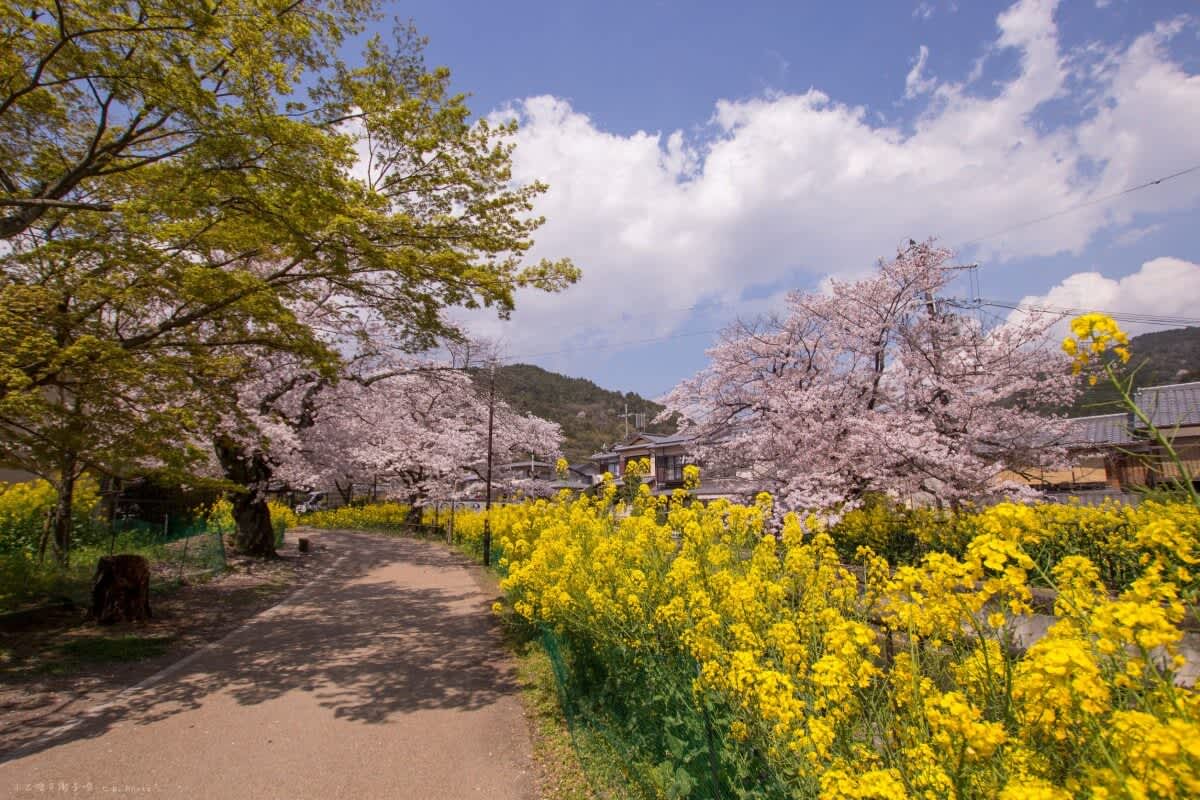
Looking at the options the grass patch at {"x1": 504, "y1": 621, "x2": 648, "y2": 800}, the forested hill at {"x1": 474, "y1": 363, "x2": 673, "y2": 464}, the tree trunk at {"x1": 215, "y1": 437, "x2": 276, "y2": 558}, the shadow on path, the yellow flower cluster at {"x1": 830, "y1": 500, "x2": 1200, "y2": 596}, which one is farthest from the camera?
the forested hill at {"x1": 474, "y1": 363, "x2": 673, "y2": 464}

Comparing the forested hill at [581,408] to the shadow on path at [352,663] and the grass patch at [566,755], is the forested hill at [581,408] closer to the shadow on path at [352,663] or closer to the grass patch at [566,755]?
the shadow on path at [352,663]

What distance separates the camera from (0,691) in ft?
18.4

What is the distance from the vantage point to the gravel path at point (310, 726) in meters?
4.07

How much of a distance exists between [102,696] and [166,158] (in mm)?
5541

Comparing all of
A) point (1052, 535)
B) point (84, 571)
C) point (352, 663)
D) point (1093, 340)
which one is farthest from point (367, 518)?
point (1093, 340)

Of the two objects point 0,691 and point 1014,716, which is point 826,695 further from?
point 0,691

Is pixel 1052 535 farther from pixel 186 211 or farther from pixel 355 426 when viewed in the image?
pixel 355 426

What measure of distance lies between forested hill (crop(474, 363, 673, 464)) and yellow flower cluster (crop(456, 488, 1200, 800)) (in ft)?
174

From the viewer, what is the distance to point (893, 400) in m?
11.0

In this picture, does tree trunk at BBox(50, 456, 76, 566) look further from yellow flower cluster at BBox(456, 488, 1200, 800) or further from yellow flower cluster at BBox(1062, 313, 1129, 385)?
yellow flower cluster at BBox(1062, 313, 1129, 385)

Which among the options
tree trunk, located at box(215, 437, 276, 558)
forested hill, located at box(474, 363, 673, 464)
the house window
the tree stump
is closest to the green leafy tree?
the tree stump

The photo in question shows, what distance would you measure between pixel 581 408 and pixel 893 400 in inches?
2661

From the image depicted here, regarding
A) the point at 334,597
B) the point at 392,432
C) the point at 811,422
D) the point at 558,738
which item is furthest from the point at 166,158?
the point at 392,432

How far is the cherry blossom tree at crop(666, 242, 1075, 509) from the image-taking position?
9.75 m
